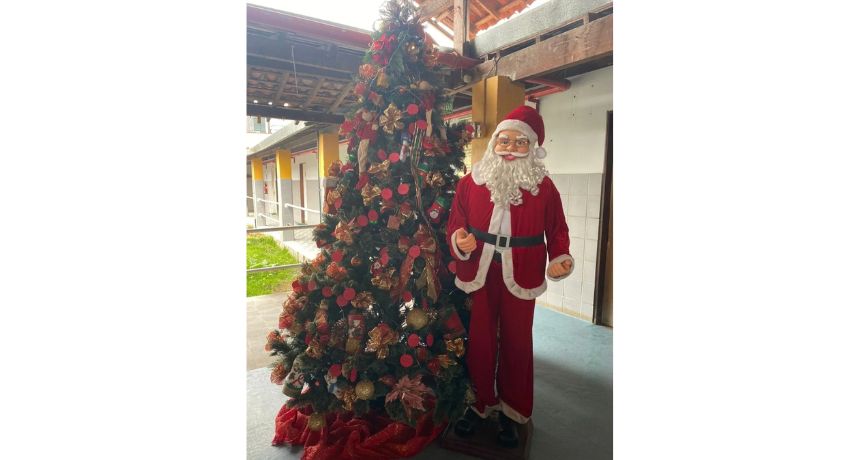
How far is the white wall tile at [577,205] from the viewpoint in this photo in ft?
10.0

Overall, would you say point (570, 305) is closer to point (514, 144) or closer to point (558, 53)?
point (558, 53)

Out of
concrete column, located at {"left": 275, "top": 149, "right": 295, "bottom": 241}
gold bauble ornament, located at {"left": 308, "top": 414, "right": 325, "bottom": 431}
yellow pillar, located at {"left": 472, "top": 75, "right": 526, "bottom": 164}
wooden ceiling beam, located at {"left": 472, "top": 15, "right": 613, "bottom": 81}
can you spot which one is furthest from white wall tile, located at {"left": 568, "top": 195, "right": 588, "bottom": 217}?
concrete column, located at {"left": 275, "top": 149, "right": 295, "bottom": 241}

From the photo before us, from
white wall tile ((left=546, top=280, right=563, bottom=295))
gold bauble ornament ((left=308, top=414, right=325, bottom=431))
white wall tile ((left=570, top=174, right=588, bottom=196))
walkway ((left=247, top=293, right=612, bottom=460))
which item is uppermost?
white wall tile ((left=570, top=174, right=588, bottom=196))

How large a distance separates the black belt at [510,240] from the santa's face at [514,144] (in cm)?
30

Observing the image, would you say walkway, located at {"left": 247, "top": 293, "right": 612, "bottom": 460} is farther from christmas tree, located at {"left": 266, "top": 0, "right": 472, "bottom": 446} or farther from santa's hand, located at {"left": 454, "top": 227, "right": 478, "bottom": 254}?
santa's hand, located at {"left": 454, "top": 227, "right": 478, "bottom": 254}

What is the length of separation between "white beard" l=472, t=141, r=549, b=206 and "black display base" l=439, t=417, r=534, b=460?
0.96 meters

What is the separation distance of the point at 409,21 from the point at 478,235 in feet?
3.02

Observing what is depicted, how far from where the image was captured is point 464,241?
146 centimetres

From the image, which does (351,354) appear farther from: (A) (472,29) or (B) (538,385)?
(A) (472,29)

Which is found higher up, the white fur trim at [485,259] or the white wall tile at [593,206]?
the white wall tile at [593,206]

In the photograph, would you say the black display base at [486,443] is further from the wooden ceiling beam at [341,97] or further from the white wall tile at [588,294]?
the wooden ceiling beam at [341,97]

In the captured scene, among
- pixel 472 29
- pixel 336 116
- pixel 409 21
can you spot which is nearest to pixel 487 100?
pixel 472 29

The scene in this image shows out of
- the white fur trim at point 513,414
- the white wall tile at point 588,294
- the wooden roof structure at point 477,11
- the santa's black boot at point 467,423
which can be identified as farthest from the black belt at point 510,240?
the white wall tile at point 588,294

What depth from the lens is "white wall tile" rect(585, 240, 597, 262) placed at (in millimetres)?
3018
